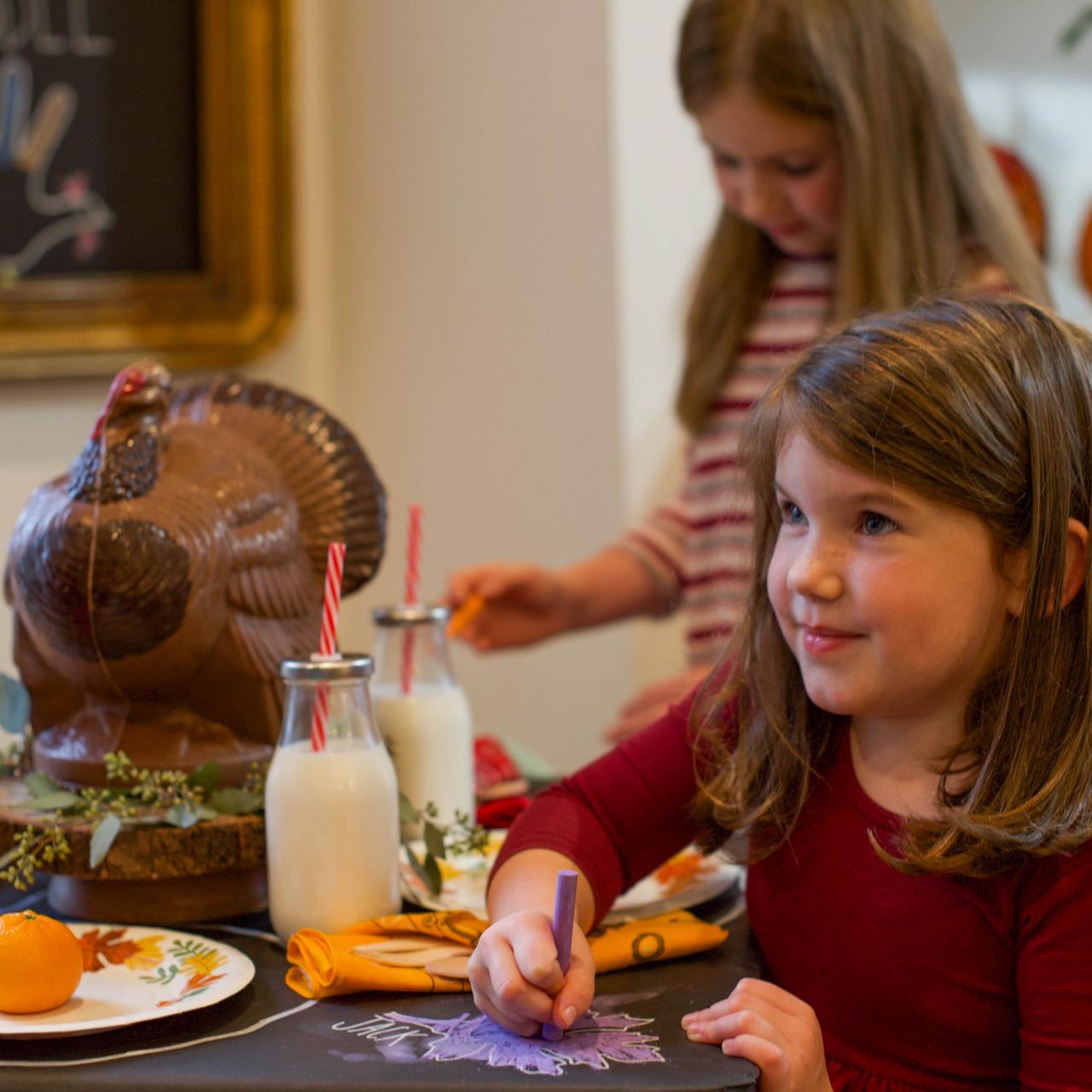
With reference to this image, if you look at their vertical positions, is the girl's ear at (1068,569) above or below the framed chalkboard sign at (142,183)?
below

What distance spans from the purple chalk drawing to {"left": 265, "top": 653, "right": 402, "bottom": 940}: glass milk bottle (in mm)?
113

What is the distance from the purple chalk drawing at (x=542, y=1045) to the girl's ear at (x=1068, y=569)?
29 cm

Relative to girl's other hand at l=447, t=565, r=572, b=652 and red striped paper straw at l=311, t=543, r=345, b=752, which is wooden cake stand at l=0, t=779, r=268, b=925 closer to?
red striped paper straw at l=311, t=543, r=345, b=752

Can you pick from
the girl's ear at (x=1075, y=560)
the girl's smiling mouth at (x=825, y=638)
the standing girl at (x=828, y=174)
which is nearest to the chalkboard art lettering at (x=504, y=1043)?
the girl's smiling mouth at (x=825, y=638)

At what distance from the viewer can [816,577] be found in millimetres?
772

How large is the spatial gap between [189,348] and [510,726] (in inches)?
27.7

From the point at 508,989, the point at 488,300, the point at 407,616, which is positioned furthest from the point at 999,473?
the point at 488,300

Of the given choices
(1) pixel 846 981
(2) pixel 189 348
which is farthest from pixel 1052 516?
(2) pixel 189 348

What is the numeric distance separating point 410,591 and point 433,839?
0.77ft

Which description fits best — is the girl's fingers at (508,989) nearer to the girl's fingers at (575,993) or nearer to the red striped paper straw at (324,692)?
the girl's fingers at (575,993)

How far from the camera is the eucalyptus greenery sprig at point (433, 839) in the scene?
36.4 inches

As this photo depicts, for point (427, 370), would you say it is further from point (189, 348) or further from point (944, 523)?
point (944, 523)

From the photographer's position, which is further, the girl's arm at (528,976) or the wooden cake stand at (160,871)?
the wooden cake stand at (160,871)

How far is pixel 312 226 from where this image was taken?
2.25 meters
